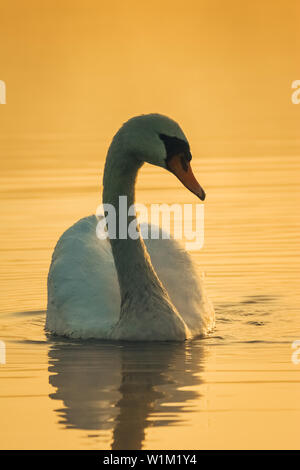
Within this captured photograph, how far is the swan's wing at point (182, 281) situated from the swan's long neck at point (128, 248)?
16.9 inches

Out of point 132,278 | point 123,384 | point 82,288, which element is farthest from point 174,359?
point 82,288

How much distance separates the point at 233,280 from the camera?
15.5 m

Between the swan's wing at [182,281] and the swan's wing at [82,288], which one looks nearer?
the swan's wing at [82,288]

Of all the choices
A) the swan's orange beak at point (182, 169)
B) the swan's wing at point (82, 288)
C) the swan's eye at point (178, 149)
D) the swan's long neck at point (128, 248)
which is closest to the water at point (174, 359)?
the swan's wing at point (82, 288)

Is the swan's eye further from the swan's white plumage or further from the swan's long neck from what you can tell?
the swan's white plumage

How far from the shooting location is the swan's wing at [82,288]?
1312cm

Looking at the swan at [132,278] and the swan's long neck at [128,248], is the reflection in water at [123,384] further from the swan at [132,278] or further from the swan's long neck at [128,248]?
the swan's long neck at [128,248]

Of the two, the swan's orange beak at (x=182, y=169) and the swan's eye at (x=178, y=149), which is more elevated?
the swan's eye at (x=178, y=149)

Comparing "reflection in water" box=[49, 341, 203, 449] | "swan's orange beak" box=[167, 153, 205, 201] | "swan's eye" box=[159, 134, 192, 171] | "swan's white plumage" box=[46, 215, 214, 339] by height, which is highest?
"swan's eye" box=[159, 134, 192, 171]

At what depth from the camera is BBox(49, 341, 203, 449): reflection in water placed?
34.3ft

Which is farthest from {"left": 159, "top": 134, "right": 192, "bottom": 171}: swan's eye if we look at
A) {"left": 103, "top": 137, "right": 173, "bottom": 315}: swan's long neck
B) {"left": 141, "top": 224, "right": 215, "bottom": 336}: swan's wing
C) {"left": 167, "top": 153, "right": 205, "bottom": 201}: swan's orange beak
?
{"left": 141, "top": 224, "right": 215, "bottom": 336}: swan's wing

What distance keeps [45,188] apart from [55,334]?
8.83 m
